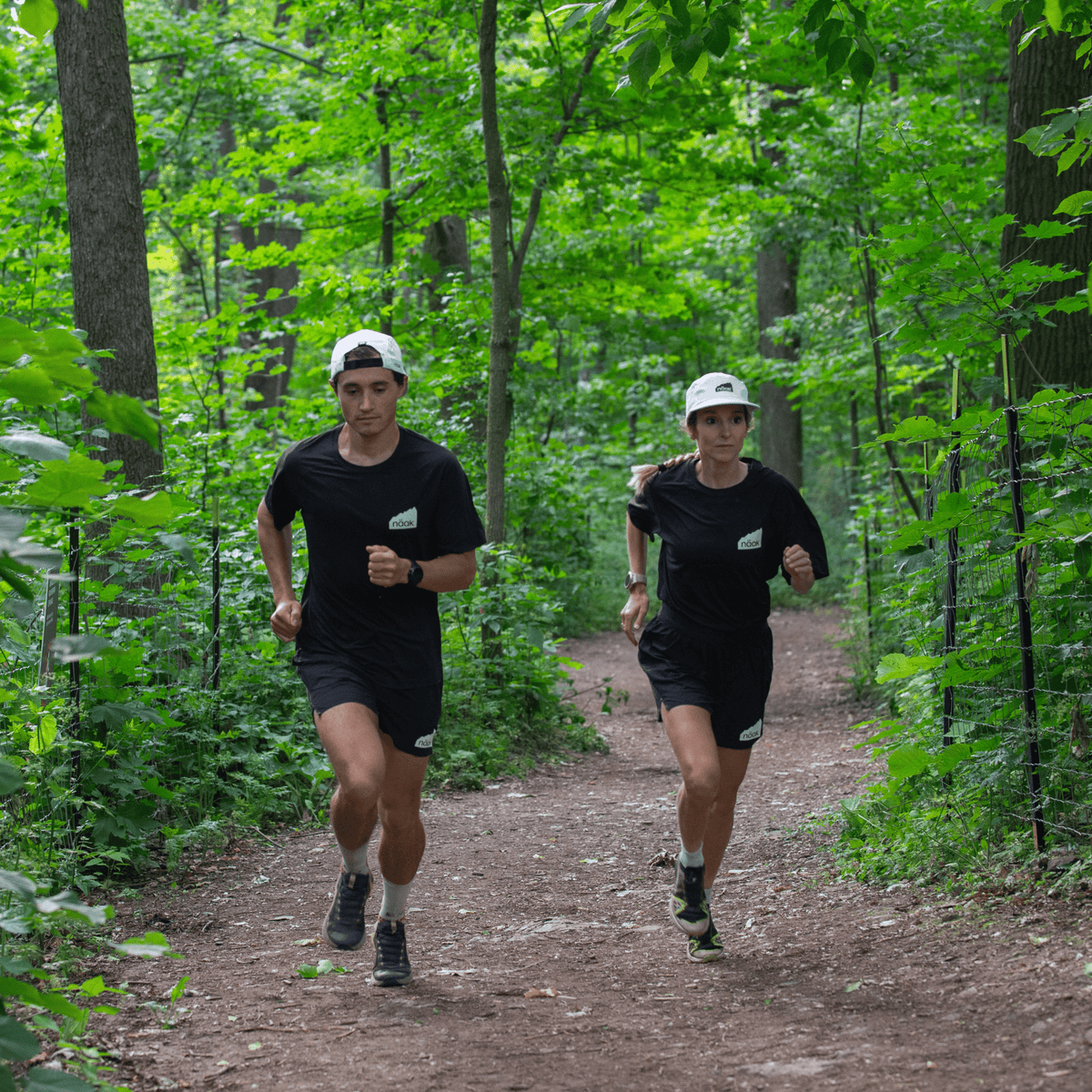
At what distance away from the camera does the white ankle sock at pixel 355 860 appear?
4.08 metres

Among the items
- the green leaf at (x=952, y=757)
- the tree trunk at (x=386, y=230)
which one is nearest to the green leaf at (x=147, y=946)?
the green leaf at (x=952, y=757)

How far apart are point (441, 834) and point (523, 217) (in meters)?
7.25

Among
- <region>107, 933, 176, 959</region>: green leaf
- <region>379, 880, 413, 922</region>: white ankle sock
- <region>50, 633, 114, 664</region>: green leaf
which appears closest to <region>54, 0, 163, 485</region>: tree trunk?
<region>379, 880, 413, 922</region>: white ankle sock

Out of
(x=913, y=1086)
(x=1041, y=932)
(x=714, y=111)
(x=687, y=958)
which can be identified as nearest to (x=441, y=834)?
(x=687, y=958)

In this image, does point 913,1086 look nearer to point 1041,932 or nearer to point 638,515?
point 1041,932

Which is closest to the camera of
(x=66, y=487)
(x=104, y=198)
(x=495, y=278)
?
(x=66, y=487)

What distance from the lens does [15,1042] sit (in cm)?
217

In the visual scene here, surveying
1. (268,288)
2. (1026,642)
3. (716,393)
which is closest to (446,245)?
(268,288)

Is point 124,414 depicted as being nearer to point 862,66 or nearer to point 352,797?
point 352,797

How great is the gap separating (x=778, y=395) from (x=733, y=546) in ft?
55.0

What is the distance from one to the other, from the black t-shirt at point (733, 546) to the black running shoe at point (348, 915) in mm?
1651

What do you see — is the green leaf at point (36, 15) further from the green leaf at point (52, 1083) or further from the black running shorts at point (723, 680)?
the black running shorts at point (723, 680)

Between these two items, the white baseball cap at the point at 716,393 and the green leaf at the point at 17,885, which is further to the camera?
the white baseball cap at the point at 716,393

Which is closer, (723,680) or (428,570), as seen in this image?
(428,570)
